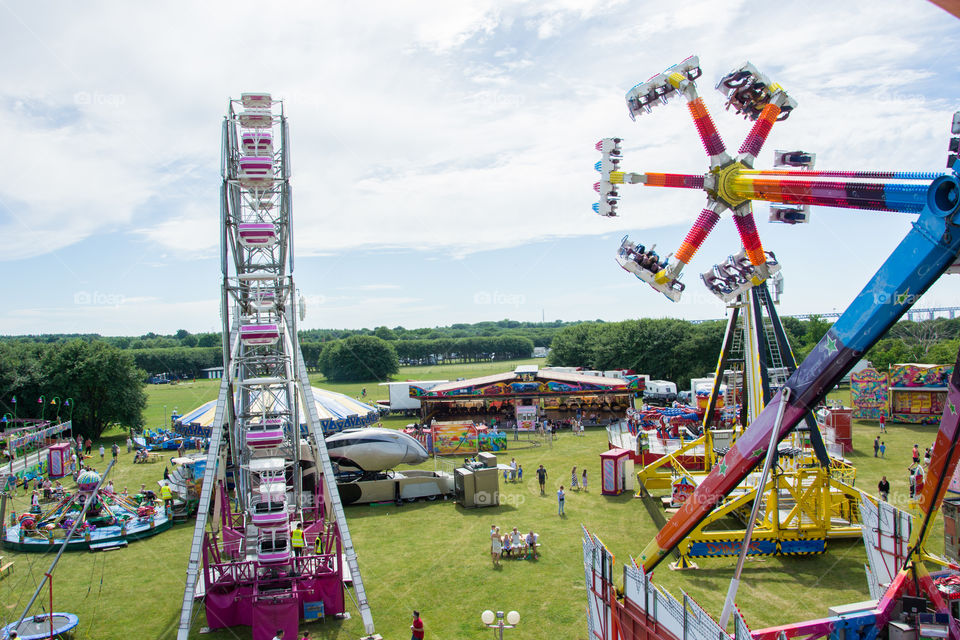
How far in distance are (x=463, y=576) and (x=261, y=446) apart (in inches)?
247

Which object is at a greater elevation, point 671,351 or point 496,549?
point 671,351

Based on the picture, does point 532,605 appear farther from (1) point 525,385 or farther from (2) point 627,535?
(1) point 525,385

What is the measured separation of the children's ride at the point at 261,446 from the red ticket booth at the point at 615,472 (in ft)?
36.5

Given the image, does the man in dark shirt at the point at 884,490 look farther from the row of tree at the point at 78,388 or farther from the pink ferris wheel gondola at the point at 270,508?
the row of tree at the point at 78,388

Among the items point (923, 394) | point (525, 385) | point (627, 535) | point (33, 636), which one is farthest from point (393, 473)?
point (923, 394)

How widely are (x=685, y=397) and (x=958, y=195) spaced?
46089mm

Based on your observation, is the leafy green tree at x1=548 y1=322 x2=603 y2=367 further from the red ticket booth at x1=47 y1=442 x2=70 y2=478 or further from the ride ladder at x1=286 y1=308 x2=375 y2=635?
the ride ladder at x1=286 y1=308 x2=375 y2=635

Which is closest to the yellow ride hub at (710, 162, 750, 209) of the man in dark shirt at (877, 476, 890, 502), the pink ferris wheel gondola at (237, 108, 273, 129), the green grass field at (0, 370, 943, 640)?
the green grass field at (0, 370, 943, 640)

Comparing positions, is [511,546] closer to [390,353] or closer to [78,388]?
[78,388]

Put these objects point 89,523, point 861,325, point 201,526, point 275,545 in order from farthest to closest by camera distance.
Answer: point 89,523 < point 275,545 < point 201,526 < point 861,325

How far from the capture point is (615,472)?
24.9 metres

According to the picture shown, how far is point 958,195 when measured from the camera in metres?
Answer: 6.59

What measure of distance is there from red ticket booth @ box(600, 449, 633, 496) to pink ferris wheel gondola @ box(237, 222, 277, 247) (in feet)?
48.2

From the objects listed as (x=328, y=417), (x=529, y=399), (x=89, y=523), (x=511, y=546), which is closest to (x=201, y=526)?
(x=511, y=546)
